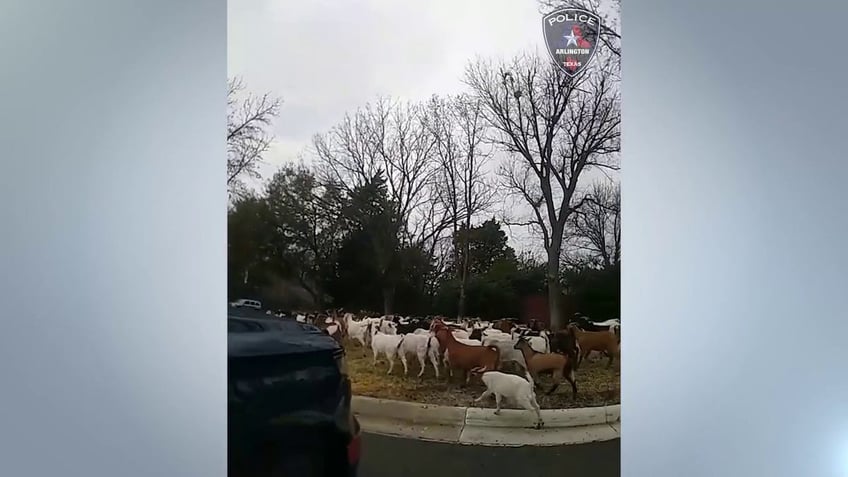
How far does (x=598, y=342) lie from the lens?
104 inches

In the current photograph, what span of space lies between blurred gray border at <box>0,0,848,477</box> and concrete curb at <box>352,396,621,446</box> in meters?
0.11

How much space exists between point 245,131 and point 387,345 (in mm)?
913

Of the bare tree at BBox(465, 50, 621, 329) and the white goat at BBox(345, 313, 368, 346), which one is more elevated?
the bare tree at BBox(465, 50, 621, 329)

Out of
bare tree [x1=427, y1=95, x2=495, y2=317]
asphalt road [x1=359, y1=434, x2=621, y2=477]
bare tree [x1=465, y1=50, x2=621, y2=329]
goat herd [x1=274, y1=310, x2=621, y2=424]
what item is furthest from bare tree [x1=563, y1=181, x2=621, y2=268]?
asphalt road [x1=359, y1=434, x2=621, y2=477]

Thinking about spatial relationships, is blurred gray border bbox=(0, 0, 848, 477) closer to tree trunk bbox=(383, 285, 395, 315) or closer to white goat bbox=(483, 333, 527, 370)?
white goat bbox=(483, 333, 527, 370)

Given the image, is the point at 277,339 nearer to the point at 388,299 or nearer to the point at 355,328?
the point at 355,328

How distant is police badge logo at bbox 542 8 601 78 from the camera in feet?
8.56

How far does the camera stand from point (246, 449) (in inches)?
105

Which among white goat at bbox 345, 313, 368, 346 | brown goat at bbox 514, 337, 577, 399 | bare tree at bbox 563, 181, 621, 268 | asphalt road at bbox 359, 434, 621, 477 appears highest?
bare tree at bbox 563, 181, 621, 268
